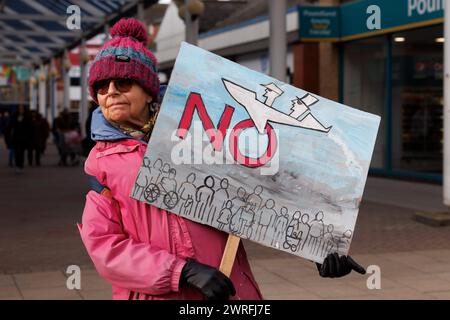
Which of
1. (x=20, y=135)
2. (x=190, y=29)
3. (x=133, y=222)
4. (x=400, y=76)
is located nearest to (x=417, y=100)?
(x=400, y=76)

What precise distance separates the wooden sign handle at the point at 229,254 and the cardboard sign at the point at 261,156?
3cm

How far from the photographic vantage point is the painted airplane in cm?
254

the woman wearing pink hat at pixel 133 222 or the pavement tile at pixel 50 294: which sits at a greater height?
the woman wearing pink hat at pixel 133 222

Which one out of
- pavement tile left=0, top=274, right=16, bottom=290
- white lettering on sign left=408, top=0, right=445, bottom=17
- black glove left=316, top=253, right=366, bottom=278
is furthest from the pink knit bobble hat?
white lettering on sign left=408, top=0, right=445, bottom=17

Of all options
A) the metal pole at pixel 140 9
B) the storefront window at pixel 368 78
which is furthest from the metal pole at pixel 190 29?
the metal pole at pixel 140 9

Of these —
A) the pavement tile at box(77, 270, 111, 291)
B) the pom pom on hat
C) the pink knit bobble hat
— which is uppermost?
the pom pom on hat

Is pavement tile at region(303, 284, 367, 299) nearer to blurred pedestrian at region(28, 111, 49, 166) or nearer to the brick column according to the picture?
A: the brick column

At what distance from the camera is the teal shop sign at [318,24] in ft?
62.2

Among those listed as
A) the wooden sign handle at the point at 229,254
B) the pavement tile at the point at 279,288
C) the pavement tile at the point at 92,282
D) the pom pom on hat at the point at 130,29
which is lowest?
the pavement tile at the point at 279,288

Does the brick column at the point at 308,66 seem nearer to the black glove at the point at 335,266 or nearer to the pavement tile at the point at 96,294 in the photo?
the pavement tile at the point at 96,294

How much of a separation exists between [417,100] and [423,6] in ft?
8.02

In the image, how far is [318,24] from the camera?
19.1 m

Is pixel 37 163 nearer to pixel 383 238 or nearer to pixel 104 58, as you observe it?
pixel 383 238

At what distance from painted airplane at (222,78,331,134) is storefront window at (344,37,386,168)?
15.9 meters
